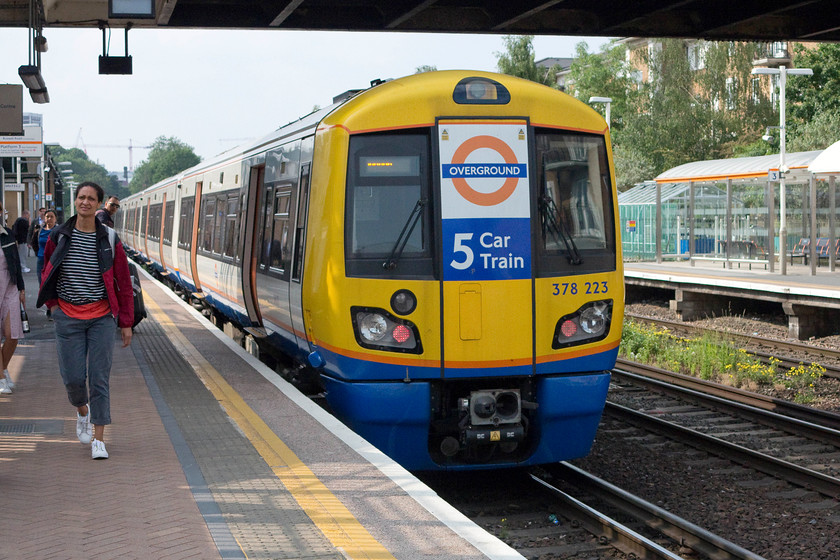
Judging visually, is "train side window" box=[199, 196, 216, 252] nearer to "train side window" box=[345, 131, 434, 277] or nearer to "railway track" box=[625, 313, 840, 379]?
"train side window" box=[345, 131, 434, 277]

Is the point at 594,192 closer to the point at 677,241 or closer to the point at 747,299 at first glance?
the point at 747,299

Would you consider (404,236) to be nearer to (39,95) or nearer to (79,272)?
(79,272)

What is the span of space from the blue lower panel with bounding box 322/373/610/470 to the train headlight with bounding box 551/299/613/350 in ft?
0.88

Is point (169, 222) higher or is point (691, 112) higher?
point (691, 112)

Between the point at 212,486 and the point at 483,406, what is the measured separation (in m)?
2.22

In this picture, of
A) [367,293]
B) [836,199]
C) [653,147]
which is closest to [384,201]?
[367,293]

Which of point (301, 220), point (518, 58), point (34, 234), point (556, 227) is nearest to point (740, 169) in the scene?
point (34, 234)

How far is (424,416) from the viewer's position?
719 centimetres

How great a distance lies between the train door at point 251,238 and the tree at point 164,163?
168493mm

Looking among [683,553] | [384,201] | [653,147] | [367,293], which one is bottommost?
[683,553]

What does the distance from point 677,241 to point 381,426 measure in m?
21.3

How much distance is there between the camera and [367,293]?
7172 mm

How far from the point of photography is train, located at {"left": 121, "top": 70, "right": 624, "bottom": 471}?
7156 mm

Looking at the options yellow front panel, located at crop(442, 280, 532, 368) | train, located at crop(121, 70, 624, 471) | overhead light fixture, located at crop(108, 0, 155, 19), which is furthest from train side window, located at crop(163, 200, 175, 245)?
yellow front panel, located at crop(442, 280, 532, 368)
